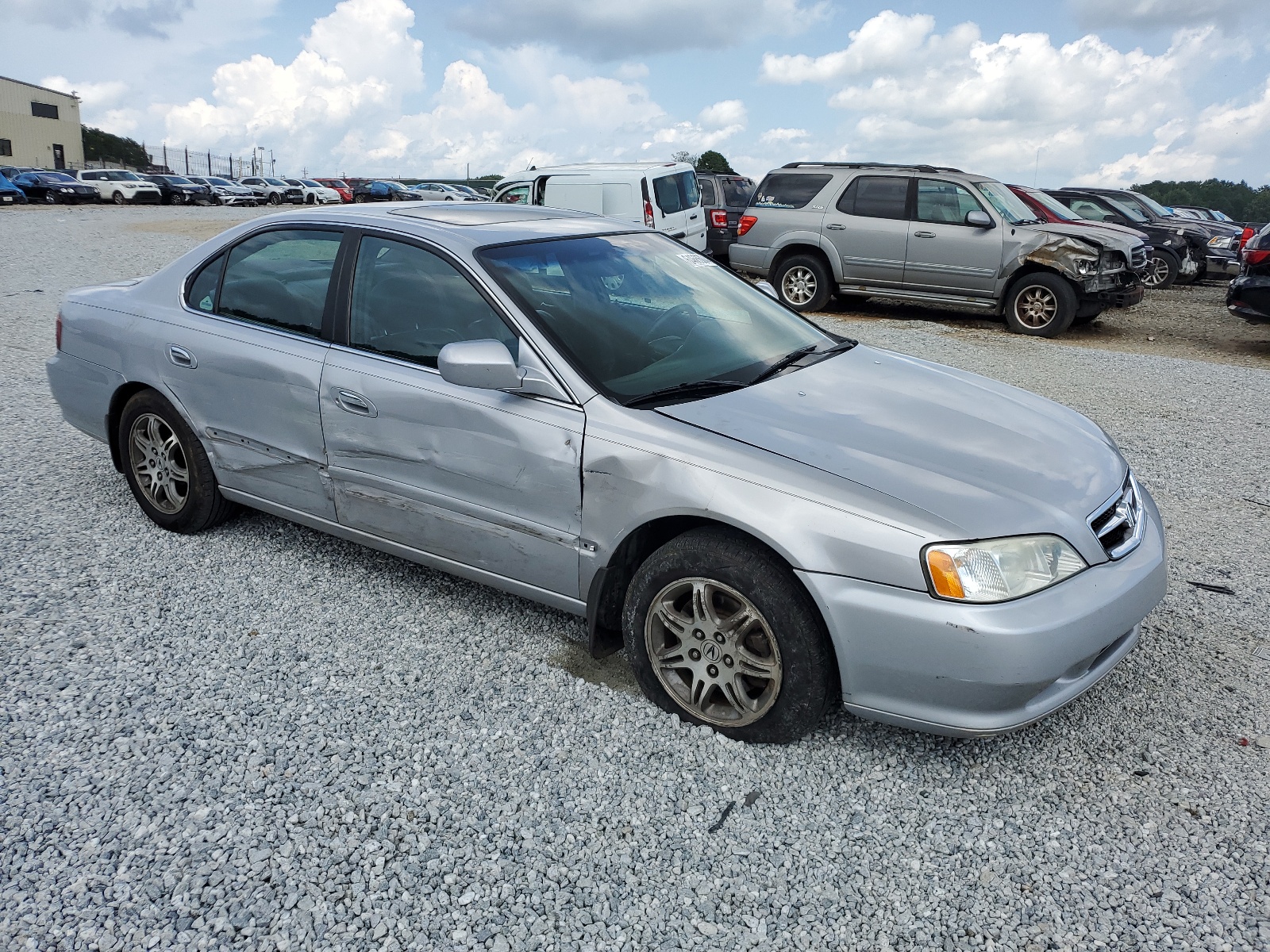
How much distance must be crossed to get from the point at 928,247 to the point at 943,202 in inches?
22.4

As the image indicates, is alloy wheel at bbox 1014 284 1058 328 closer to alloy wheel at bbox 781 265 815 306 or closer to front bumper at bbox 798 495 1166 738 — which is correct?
alloy wheel at bbox 781 265 815 306

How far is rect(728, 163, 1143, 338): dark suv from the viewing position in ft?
36.1

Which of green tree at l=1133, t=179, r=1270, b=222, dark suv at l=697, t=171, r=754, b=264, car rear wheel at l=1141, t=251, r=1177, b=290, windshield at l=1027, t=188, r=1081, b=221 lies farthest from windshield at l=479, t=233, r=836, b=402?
green tree at l=1133, t=179, r=1270, b=222

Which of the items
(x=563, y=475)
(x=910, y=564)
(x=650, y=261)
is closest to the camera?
(x=910, y=564)

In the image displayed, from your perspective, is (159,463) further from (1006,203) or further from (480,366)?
(1006,203)

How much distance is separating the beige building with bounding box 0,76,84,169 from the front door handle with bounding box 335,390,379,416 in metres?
78.6

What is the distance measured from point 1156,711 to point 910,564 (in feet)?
4.29

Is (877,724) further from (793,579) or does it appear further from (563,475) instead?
(563,475)

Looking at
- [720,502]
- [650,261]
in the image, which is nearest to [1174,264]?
[650,261]

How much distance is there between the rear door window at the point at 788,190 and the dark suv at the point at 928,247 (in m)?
0.01

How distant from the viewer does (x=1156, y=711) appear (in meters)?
3.14

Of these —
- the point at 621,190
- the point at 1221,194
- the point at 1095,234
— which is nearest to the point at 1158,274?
the point at 1095,234

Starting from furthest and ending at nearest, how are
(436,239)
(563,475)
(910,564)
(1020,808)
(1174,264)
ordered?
(1174,264), (436,239), (563,475), (1020,808), (910,564)

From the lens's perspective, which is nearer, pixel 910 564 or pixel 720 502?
pixel 910 564
